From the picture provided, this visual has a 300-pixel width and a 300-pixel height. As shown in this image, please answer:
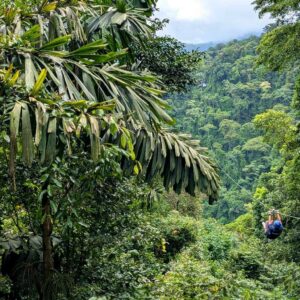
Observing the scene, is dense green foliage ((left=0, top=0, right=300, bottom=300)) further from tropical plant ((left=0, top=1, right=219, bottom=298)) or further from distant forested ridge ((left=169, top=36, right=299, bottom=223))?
distant forested ridge ((left=169, top=36, right=299, bottom=223))

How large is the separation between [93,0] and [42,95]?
6.14ft

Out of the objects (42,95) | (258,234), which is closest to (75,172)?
(42,95)

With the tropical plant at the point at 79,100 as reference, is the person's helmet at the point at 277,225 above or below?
below

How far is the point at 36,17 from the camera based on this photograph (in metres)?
3.19

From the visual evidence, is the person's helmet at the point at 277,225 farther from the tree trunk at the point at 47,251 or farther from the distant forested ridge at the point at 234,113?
the distant forested ridge at the point at 234,113

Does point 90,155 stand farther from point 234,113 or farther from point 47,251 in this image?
point 234,113

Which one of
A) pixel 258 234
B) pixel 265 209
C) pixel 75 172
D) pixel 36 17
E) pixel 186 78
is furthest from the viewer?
pixel 258 234

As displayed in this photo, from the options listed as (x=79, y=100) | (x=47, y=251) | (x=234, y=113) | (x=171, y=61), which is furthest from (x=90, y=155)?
(x=234, y=113)

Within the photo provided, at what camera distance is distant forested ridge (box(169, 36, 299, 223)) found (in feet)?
111

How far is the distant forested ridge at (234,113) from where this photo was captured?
111 ft

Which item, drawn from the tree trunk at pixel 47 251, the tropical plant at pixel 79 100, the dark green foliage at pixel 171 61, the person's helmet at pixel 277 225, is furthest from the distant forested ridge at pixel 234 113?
the tree trunk at pixel 47 251

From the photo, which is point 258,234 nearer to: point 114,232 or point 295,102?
point 295,102

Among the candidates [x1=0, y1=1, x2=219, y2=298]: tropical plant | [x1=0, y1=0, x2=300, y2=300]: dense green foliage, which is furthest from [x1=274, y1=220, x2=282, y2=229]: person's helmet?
[x1=0, y1=1, x2=219, y2=298]: tropical plant

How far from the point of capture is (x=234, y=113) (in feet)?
138
